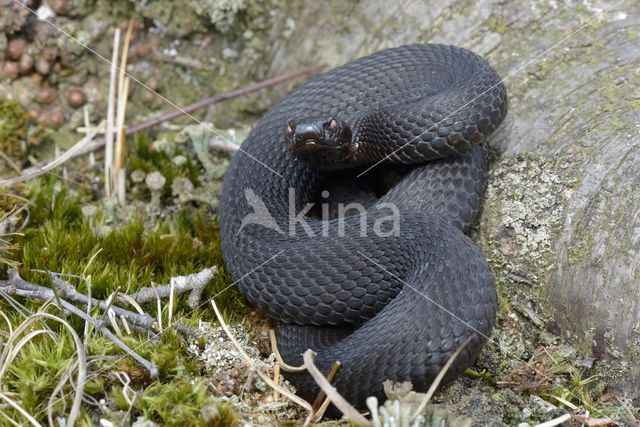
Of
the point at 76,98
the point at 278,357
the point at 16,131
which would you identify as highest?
the point at 76,98

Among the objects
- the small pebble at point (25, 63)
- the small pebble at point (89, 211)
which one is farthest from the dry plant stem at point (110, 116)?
the small pebble at point (25, 63)

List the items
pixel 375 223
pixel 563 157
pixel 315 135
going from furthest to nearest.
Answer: pixel 315 135 < pixel 563 157 < pixel 375 223

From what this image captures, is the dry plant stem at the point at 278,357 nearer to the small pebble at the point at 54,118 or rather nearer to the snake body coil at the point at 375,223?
the snake body coil at the point at 375,223

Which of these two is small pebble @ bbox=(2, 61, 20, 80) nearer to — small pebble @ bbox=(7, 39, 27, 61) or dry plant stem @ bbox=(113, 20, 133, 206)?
small pebble @ bbox=(7, 39, 27, 61)

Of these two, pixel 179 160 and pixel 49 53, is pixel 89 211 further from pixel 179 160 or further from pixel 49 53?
pixel 49 53

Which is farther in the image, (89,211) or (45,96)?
(45,96)

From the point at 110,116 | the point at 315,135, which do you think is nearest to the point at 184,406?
the point at 315,135

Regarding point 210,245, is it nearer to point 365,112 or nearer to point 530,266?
point 365,112
